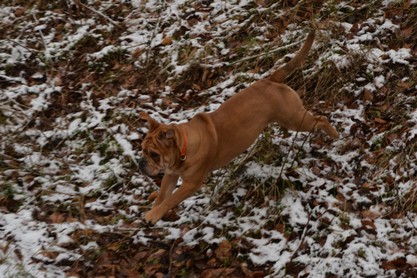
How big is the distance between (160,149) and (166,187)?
0.82m

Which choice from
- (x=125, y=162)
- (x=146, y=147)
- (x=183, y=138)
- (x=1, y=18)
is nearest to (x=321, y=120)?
(x=183, y=138)

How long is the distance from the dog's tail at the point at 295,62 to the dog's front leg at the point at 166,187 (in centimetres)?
153

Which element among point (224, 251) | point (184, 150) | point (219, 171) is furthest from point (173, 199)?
point (219, 171)

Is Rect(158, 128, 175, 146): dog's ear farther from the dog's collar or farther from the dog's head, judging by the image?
the dog's collar

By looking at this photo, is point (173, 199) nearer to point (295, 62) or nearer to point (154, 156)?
point (154, 156)

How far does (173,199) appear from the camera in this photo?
15.5 feet

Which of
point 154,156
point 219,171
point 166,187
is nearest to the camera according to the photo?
point 154,156

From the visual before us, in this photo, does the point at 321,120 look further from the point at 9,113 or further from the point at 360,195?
the point at 9,113

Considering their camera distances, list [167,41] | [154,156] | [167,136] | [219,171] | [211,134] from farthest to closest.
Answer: [167,41] < [219,171] < [211,134] < [154,156] < [167,136]

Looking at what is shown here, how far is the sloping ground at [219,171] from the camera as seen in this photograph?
463 cm

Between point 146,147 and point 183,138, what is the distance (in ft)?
1.18

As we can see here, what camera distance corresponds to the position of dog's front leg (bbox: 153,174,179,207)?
496 centimetres

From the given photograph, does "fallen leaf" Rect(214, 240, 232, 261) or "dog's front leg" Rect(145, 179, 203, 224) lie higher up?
"dog's front leg" Rect(145, 179, 203, 224)

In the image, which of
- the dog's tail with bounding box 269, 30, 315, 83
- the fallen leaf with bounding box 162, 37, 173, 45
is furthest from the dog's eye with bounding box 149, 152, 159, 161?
the fallen leaf with bounding box 162, 37, 173, 45
